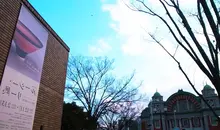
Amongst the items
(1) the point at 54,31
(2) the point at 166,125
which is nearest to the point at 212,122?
(2) the point at 166,125

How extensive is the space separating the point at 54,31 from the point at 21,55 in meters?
2.87

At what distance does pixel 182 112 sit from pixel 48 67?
41547 mm

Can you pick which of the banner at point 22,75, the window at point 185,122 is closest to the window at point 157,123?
the window at point 185,122

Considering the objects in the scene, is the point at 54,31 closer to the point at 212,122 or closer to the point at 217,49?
the point at 217,49

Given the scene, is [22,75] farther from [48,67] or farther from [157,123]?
[157,123]

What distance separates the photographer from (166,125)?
45.1 m

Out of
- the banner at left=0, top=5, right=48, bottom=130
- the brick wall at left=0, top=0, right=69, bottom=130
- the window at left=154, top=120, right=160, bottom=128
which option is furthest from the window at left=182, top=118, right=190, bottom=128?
the banner at left=0, top=5, right=48, bottom=130

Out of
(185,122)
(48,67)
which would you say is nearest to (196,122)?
(185,122)

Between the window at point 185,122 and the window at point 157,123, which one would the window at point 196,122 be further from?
the window at point 157,123

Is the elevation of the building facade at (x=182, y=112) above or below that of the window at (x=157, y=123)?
above

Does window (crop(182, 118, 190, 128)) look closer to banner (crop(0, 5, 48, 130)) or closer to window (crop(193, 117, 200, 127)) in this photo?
window (crop(193, 117, 200, 127))

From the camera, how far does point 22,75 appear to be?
6402mm

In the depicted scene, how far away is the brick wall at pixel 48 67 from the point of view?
5.85 meters

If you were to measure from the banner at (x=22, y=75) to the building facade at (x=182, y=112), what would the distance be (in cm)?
4111
